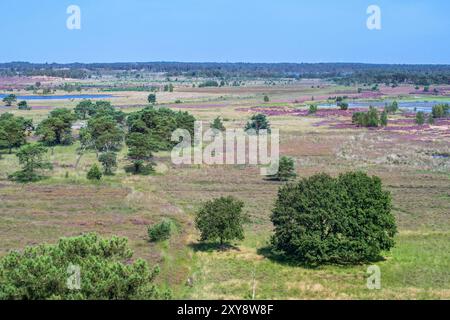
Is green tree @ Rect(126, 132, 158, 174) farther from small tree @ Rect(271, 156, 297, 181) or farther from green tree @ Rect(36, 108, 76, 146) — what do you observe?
green tree @ Rect(36, 108, 76, 146)

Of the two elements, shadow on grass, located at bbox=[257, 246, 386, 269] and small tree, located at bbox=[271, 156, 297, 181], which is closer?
shadow on grass, located at bbox=[257, 246, 386, 269]

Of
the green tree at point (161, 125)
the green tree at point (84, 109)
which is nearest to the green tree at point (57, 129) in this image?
the green tree at point (161, 125)

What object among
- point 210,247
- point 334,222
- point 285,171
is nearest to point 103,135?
point 285,171

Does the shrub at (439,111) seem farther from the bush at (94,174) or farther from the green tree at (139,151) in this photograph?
the bush at (94,174)

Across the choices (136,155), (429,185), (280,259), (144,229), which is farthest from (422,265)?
(136,155)

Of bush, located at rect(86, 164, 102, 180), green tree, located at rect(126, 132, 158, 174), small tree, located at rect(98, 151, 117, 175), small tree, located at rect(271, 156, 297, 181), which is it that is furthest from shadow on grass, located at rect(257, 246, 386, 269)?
green tree, located at rect(126, 132, 158, 174)

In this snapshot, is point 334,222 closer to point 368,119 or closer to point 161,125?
point 161,125
